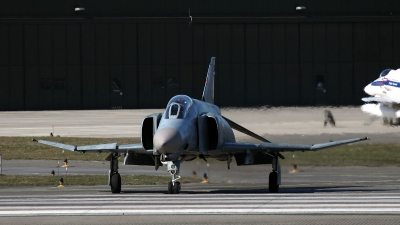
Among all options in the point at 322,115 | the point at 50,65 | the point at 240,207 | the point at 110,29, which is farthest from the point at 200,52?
the point at 240,207

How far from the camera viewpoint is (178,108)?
22391 millimetres

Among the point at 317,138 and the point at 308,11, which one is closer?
the point at 317,138

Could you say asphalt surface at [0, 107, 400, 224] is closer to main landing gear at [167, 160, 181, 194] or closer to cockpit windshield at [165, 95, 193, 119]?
main landing gear at [167, 160, 181, 194]

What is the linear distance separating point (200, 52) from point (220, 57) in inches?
51.3

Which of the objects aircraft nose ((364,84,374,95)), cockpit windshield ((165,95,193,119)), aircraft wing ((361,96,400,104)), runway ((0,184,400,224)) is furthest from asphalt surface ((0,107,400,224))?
aircraft nose ((364,84,374,95))

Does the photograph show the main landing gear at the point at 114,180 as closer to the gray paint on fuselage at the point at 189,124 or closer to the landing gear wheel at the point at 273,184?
the gray paint on fuselage at the point at 189,124

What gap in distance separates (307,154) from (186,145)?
845 cm

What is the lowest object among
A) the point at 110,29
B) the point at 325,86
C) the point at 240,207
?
the point at 240,207

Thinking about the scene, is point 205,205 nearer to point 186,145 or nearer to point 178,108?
point 186,145

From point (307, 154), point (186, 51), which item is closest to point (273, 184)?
point (307, 154)

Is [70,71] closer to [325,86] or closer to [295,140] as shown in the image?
[325,86]

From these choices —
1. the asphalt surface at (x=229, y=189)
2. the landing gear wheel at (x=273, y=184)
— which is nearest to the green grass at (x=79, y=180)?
the asphalt surface at (x=229, y=189)

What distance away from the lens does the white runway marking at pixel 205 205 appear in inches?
602

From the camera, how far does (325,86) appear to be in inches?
1987
